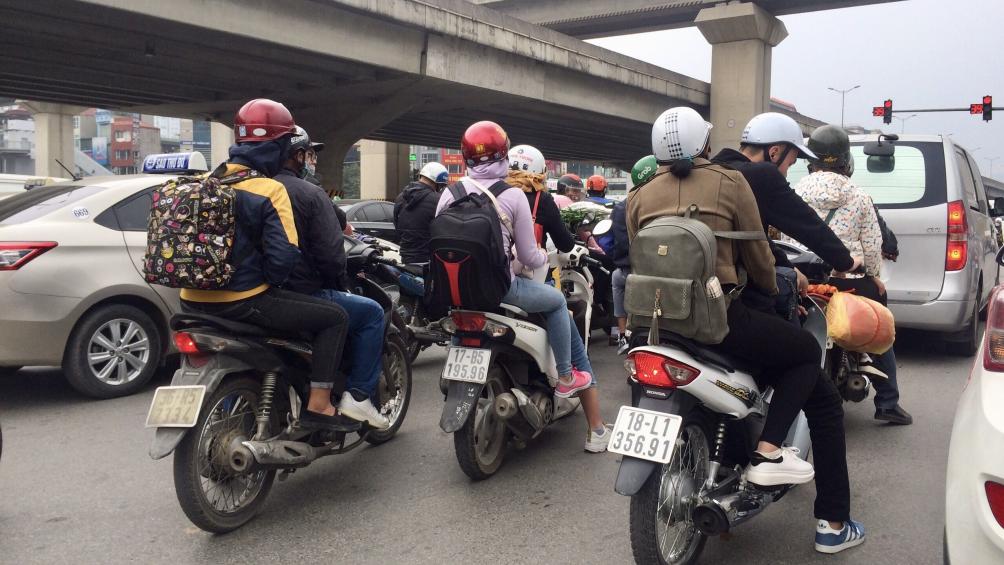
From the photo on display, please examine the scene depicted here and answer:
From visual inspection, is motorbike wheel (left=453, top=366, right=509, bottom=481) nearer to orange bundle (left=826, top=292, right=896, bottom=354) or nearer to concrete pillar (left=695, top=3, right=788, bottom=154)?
orange bundle (left=826, top=292, right=896, bottom=354)

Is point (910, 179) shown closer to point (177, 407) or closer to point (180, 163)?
point (180, 163)

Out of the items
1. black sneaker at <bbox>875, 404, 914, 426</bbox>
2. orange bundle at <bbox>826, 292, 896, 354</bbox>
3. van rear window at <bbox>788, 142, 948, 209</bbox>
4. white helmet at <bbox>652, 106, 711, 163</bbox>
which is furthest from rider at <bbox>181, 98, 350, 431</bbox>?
van rear window at <bbox>788, 142, 948, 209</bbox>

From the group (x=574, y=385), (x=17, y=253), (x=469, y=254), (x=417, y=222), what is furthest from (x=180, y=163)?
(x=574, y=385)

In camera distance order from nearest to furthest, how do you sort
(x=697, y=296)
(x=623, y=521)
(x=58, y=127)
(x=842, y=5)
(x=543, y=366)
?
(x=697, y=296) < (x=623, y=521) < (x=543, y=366) < (x=842, y=5) < (x=58, y=127)

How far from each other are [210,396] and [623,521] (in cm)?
191

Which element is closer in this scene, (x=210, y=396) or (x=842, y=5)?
(x=210, y=396)

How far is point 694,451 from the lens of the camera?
335 centimetres

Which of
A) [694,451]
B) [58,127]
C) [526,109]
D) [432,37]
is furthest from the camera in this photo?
[58,127]

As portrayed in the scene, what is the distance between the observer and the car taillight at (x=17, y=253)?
226 inches

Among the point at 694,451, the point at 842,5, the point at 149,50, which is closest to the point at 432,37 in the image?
the point at 149,50

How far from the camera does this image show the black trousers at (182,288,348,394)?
12.9ft

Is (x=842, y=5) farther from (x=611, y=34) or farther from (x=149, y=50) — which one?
(x=149, y=50)

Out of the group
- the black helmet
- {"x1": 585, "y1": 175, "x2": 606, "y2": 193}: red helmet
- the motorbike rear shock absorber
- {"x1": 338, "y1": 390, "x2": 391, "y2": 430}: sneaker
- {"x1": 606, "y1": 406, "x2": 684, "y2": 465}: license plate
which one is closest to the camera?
{"x1": 606, "y1": 406, "x2": 684, "y2": 465}: license plate

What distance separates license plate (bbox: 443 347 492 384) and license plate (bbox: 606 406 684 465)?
1255 millimetres
